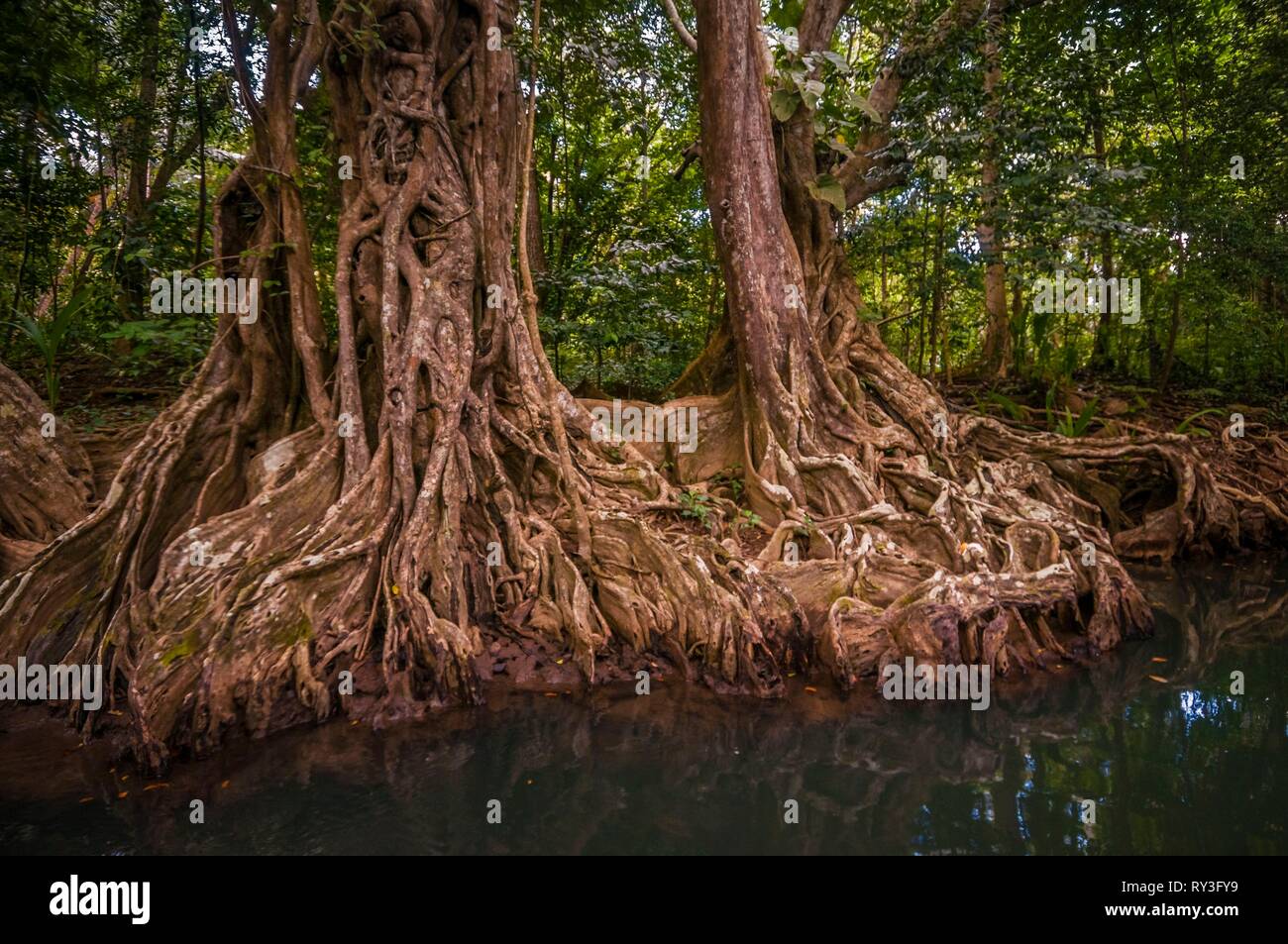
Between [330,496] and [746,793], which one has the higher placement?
[330,496]

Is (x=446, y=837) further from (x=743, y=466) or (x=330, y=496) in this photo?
(x=743, y=466)

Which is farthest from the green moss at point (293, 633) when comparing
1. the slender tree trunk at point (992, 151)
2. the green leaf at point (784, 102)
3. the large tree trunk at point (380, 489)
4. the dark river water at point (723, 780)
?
the slender tree trunk at point (992, 151)

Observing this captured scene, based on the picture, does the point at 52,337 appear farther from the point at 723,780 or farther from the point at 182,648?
the point at 723,780

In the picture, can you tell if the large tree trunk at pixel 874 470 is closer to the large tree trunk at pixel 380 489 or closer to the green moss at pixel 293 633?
the large tree trunk at pixel 380 489

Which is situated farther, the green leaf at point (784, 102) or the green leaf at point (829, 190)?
the green leaf at point (829, 190)

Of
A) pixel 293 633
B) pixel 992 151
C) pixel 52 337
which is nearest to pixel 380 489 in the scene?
pixel 293 633

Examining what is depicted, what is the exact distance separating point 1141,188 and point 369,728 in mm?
8541

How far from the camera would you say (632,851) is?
2.71 metres

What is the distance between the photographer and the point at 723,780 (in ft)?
10.3

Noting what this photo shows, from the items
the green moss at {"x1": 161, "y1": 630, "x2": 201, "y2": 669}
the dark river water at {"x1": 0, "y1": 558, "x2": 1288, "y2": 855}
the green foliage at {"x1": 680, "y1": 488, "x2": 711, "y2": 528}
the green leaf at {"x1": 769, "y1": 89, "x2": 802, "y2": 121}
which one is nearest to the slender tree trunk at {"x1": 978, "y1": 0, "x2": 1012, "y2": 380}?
the green leaf at {"x1": 769, "y1": 89, "x2": 802, "y2": 121}

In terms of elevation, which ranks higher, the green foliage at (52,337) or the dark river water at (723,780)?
the green foliage at (52,337)

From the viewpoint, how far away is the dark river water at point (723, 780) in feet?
8.89

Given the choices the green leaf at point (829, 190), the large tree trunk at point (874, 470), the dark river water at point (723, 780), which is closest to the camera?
the dark river water at point (723, 780)
